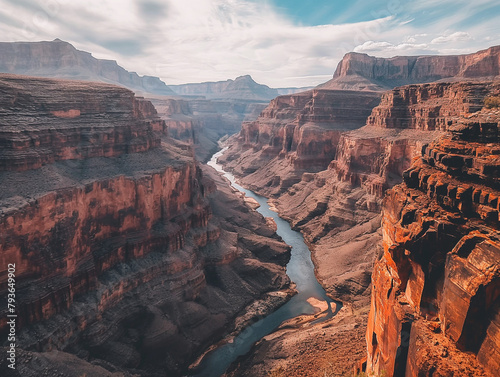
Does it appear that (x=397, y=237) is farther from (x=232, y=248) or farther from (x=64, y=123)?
(x=64, y=123)

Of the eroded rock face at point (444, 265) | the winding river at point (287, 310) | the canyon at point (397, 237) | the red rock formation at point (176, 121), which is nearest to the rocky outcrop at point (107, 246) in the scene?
the winding river at point (287, 310)

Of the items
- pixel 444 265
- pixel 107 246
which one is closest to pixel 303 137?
pixel 107 246

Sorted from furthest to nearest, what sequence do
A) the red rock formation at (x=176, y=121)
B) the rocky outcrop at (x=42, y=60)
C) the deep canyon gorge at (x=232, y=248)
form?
the rocky outcrop at (x=42, y=60) < the red rock formation at (x=176, y=121) < the deep canyon gorge at (x=232, y=248)

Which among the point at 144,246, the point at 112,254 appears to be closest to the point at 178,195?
the point at 144,246

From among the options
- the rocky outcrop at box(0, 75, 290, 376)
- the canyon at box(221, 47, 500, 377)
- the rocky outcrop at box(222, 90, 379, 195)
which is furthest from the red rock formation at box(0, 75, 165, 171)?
the rocky outcrop at box(222, 90, 379, 195)

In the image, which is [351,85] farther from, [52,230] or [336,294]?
[52,230]

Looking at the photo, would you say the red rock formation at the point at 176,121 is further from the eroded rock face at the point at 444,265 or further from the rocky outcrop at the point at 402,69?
the eroded rock face at the point at 444,265

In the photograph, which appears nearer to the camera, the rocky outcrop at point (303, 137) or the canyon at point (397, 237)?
the canyon at point (397, 237)

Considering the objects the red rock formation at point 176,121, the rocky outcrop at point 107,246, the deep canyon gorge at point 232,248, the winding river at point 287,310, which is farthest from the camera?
the red rock formation at point 176,121
